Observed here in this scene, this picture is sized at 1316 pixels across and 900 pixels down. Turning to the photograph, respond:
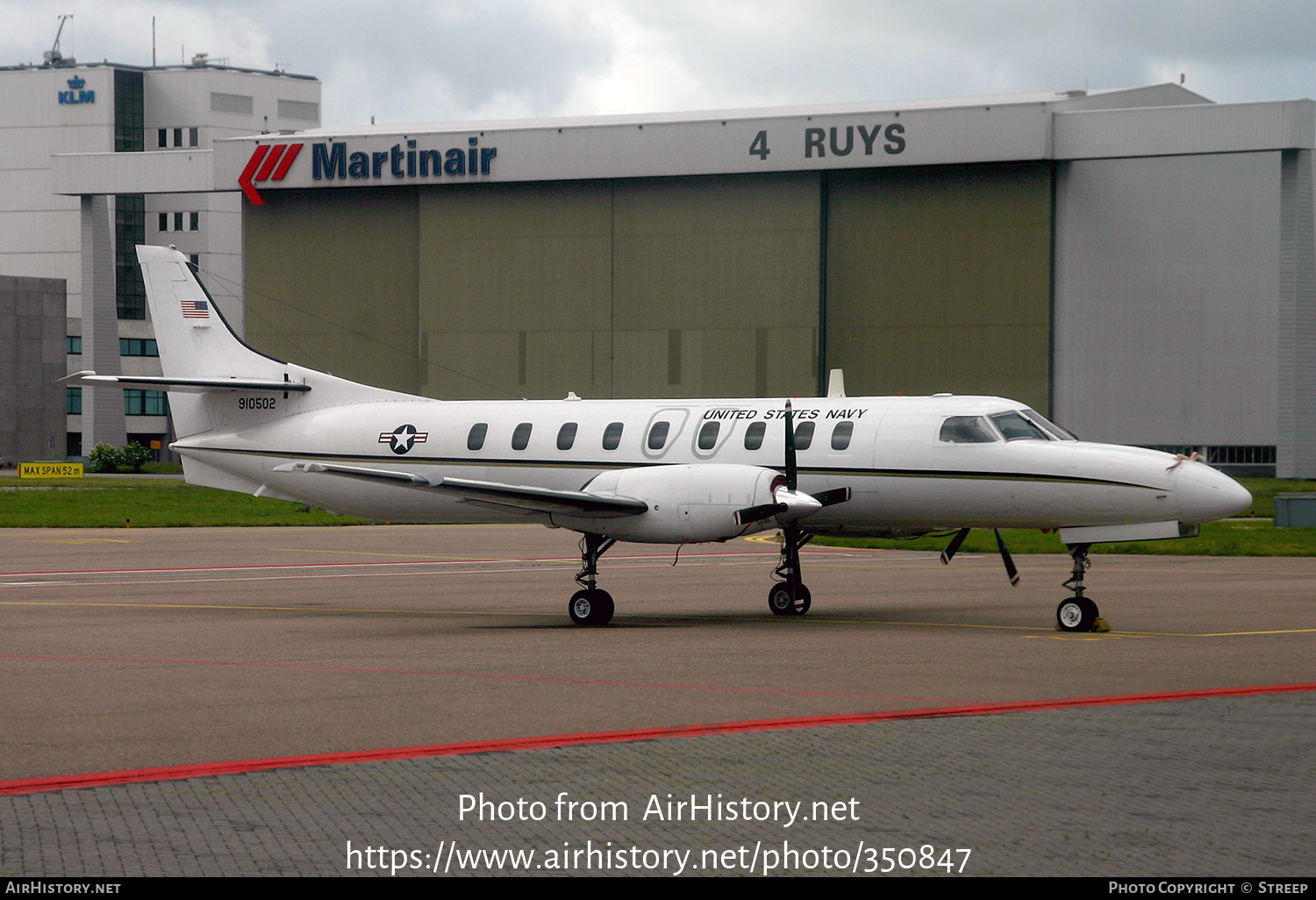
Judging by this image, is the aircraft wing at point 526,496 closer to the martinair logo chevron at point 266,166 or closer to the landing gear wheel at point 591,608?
the landing gear wheel at point 591,608

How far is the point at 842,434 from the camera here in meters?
20.1

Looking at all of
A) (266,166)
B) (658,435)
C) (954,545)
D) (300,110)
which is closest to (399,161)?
(266,166)

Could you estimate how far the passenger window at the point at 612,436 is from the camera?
21.4 metres

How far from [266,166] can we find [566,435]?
192 ft

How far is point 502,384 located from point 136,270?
64597 mm

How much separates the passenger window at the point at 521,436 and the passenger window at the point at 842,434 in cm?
484

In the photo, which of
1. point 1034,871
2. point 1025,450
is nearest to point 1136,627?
point 1025,450

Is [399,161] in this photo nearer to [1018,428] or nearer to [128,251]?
[1018,428]

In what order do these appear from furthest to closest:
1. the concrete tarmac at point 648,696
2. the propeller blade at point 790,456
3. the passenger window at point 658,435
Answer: the passenger window at point 658,435, the propeller blade at point 790,456, the concrete tarmac at point 648,696

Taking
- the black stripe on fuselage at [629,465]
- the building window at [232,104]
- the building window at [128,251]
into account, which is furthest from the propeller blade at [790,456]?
the building window at [232,104]

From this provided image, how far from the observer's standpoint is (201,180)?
78625 millimetres

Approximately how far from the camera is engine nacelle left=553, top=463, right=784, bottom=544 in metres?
18.2

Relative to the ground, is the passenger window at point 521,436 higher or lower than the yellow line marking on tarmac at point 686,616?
higher
